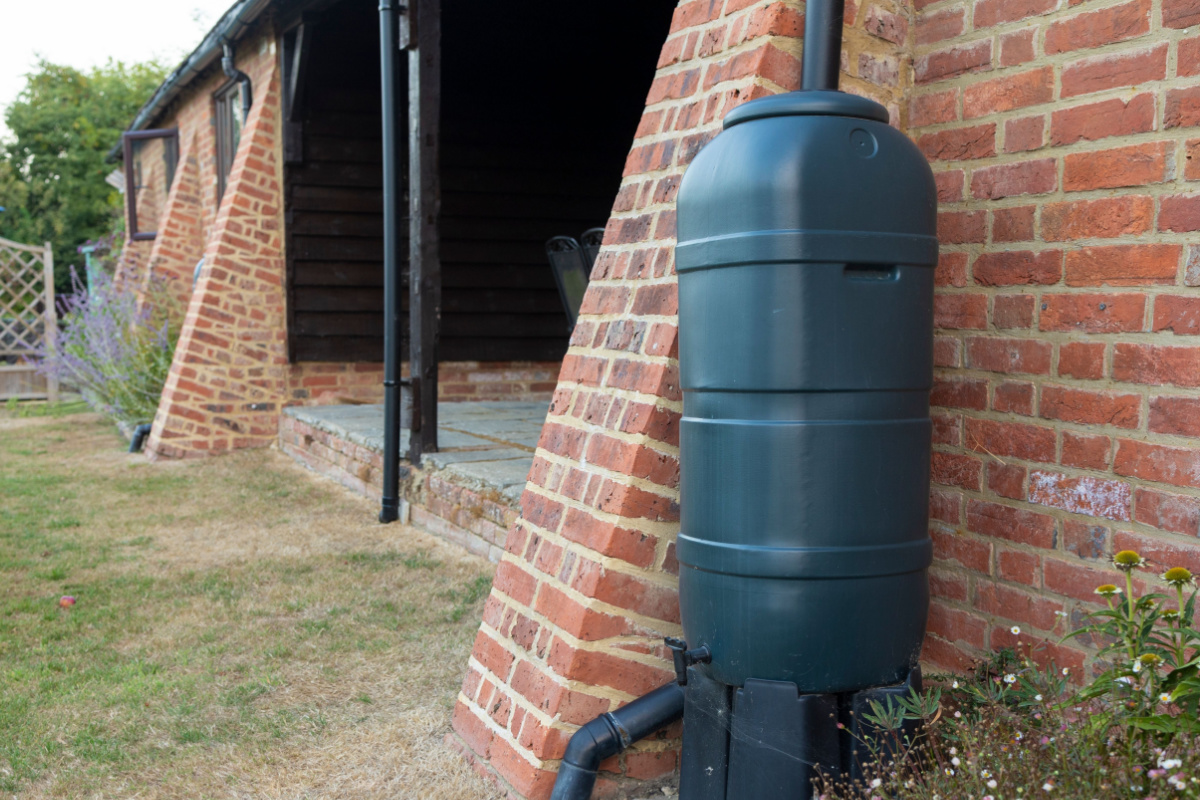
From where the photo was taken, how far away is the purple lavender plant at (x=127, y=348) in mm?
7629

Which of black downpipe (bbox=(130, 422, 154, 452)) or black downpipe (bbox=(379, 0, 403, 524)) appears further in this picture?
black downpipe (bbox=(130, 422, 154, 452))

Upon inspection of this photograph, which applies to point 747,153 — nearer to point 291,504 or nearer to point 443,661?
point 443,661

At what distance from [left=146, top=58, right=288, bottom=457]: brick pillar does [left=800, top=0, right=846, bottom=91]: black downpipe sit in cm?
573

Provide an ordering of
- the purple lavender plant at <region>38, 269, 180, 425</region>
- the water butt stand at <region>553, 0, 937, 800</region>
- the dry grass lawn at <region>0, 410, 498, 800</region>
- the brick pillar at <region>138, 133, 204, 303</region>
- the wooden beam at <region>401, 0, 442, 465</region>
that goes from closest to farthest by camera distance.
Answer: the water butt stand at <region>553, 0, 937, 800</region> < the dry grass lawn at <region>0, 410, 498, 800</region> < the wooden beam at <region>401, 0, 442, 465</region> < the purple lavender plant at <region>38, 269, 180, 425</region> < the brick pillar at <region>138, 133, 204, 303</region>

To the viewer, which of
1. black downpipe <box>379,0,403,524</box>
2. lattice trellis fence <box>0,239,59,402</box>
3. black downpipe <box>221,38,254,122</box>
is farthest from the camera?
lattice trellis fence <box>0,239,59,402</box>

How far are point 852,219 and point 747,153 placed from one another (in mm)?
203

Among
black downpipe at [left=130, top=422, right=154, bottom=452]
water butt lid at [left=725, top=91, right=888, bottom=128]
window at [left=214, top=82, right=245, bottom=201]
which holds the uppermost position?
window at [left=214, top=82, right=245, bottom=201]

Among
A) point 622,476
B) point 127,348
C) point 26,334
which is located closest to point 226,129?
point 127,348

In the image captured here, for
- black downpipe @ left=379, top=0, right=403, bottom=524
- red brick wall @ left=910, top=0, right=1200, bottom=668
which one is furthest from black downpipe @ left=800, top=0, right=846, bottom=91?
black downpipe @ left=379, top=0, right=403, bottom=524

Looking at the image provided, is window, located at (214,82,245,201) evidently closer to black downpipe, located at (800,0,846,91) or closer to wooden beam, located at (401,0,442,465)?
wooden beam, located at (401,0,442,465)

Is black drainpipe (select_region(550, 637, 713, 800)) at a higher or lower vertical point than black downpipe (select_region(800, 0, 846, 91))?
lower

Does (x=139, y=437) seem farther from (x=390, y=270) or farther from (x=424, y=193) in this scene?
(x=424, y=193)

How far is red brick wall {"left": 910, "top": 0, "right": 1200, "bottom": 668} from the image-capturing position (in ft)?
5.41

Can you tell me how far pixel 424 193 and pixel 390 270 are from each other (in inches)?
18.6
